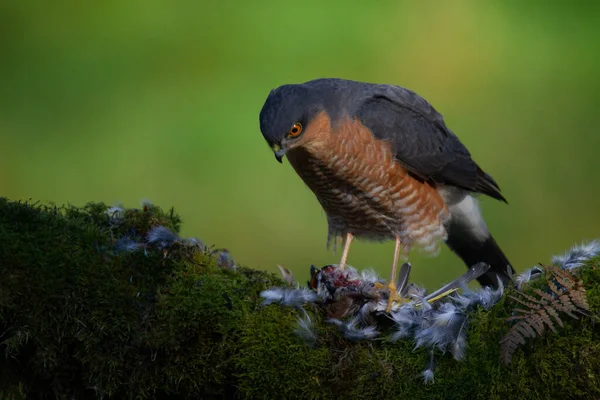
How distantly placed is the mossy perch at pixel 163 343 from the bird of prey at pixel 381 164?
137cm

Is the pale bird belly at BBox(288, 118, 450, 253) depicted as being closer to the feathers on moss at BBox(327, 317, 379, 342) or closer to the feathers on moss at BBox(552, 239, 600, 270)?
the feathers on moss at BBox(327, 317, 379, 342)

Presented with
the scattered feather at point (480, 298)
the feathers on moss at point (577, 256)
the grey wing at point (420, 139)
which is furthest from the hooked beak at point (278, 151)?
the feathers on moss at point (577, 256)

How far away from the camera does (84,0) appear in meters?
8.21

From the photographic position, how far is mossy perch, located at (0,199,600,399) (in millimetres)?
2676

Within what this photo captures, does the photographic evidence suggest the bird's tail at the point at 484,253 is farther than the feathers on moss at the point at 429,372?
Yes

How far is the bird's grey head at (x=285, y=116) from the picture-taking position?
Result: 4.00 metres

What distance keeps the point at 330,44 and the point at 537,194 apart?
2.33 metres

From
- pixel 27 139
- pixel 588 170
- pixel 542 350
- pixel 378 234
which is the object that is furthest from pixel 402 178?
pixel 27 139

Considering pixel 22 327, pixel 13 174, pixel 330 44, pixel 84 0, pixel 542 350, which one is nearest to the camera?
pixel 542 350

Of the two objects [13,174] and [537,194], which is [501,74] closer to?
[537,194]

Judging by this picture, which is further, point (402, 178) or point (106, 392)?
point (402, 178)

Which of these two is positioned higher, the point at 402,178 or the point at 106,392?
the point at 402,178

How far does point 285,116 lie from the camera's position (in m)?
4.02

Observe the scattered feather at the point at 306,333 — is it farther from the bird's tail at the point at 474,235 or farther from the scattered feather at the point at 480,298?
the bird's tail at the point at 474,235
